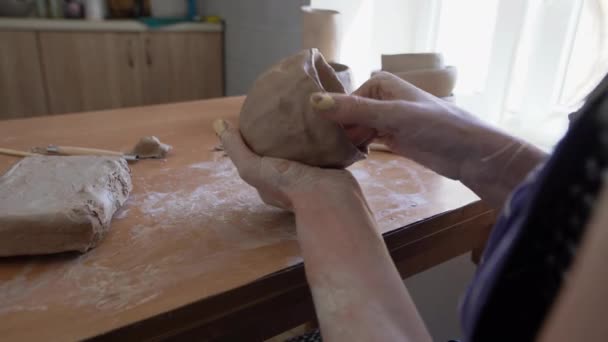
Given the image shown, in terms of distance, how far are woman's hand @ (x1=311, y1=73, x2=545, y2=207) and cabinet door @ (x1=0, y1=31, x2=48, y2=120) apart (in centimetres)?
228

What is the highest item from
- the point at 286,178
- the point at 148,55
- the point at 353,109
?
the point at 353,109

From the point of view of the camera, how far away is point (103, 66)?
245 cm

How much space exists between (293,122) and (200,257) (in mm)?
235

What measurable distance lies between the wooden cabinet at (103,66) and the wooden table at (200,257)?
1599mm

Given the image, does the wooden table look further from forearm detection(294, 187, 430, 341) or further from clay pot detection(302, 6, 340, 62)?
clay pot detection(302, 6, 340, 62)

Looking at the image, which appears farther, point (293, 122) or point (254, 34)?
point (254, 34)

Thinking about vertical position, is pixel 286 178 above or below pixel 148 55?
above

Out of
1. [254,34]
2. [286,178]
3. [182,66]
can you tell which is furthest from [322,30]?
[182,66]

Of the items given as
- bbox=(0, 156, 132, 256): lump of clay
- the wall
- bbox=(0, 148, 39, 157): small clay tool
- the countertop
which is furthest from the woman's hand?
the countertop

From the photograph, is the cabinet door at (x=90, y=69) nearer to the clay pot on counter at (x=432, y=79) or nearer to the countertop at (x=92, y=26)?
the countertop at (x=92, y=26)

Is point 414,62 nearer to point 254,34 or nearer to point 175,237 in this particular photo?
point 175,237

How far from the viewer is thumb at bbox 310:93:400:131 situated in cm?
60

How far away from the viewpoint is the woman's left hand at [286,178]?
614 mm

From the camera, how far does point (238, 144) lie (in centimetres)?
68
